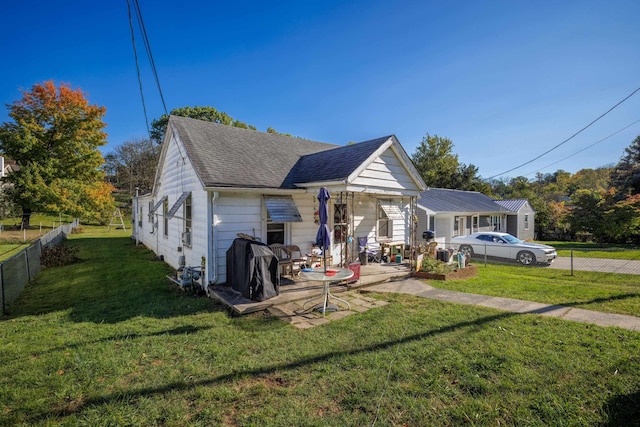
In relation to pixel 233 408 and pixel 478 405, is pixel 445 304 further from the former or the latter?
pixel 233 408

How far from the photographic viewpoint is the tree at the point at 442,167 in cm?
3819

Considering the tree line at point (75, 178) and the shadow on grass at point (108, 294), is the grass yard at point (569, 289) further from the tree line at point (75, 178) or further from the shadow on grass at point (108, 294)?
the tree line at point (75, 178)

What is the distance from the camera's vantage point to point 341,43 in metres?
11.7

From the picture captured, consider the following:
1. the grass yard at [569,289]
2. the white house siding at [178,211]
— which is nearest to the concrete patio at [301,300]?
the white house siding at [178,211]

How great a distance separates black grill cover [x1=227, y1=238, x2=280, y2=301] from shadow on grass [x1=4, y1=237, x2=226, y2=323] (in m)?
0.82

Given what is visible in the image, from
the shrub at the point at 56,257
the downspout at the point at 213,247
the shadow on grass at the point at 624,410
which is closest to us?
the shadow on grass at the point at 624,410

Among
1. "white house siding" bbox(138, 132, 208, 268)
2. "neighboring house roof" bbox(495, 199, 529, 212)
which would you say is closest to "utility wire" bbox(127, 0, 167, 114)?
"white house siding" bbox(138, 132, 208, 268)

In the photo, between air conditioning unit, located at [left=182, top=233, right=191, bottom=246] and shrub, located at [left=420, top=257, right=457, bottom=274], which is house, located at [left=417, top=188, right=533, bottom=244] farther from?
air conditioning unit, located at [left=182, top=233, right=191, bottom=246]

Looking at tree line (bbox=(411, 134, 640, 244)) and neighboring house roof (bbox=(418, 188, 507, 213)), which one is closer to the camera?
neighboring house roof (bbox=(418, 188, 507, 213))

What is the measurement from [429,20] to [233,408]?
39.1ft

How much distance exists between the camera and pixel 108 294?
8688 millimetres

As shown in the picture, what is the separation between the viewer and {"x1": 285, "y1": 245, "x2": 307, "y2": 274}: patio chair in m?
9.46

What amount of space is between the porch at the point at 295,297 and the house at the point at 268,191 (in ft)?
2.72

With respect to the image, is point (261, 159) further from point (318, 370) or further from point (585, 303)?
point (585, 303)
